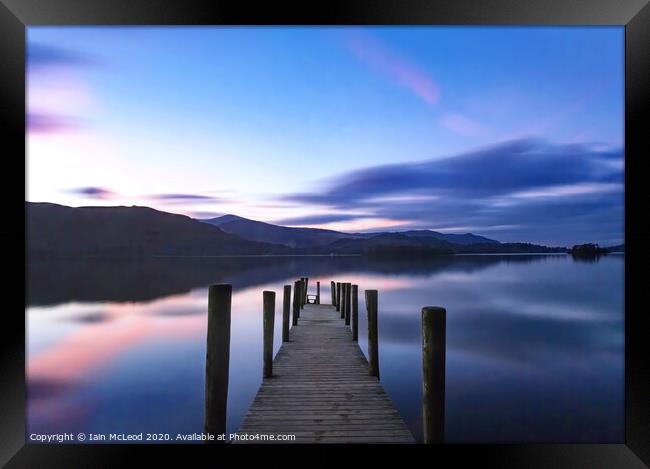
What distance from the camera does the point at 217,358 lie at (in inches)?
131

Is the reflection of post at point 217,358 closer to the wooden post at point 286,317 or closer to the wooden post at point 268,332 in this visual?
the wooden post at point 268,332

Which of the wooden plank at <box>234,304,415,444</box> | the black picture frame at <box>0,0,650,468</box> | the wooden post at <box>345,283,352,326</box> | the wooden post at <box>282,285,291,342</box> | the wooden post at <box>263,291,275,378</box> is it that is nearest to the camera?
the black picture frame at <box>0,0,650,468</box>

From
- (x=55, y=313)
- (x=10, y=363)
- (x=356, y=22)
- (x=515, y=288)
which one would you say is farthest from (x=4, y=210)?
(x=515, y=288)

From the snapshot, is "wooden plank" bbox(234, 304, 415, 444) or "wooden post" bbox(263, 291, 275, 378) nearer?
"wooden plank" bbox(234, 304, 415, 444)

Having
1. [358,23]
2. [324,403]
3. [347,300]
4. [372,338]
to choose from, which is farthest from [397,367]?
[358,23]

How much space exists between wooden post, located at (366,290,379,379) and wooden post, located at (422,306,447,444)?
8.39 feet

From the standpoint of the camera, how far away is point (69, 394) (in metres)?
11.6

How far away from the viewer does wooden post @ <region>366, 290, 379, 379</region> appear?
573 centimetres

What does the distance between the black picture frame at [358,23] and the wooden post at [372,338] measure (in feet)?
8.37

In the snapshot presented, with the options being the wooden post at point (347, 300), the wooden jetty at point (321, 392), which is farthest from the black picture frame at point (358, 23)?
the wooden post at point (347, 300)

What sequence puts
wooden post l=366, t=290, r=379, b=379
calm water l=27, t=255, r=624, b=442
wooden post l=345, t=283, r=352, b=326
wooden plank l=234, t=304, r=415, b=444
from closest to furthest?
wooden plank l=234, t=304, r=415, b=444
wooden post l=366, t=290, r=379, b=379
calm water l=27, t=255, r=624, b=442
wooden post l=345, t=283, r=352, b=326

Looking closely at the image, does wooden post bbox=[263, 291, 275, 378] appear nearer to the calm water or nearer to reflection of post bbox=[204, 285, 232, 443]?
reflection of post bbox=[204, 285, 232, 443]

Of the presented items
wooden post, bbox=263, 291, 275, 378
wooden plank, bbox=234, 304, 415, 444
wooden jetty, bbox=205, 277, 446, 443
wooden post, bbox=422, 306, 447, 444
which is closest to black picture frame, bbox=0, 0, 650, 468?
wooden post, bbox=422, 306, 447, 444

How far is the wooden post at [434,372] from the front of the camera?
3.10m
